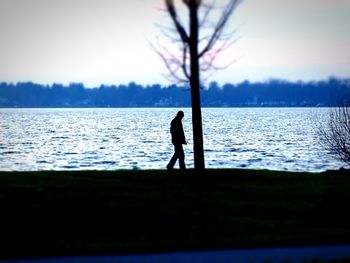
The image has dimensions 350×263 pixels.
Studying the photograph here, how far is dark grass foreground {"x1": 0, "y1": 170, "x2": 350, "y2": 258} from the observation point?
10.2 metres

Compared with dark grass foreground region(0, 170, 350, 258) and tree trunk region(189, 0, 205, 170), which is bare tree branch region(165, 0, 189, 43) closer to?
tree trunk region(189, 0, 205, 170)

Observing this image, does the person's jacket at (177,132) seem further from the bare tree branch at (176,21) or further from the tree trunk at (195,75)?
the bare tree branch at (176,21)

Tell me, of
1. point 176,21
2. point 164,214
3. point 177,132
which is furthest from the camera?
point 177,132

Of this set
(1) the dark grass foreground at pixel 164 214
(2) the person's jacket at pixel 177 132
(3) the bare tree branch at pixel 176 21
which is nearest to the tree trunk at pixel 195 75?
(3) the bare tree branch at pixel 176 21

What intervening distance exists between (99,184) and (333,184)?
6252 millimetres

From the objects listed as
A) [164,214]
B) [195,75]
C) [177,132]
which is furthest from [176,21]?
[177,132]

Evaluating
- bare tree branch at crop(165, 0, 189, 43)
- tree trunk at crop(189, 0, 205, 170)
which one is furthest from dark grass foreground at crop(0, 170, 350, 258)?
bare tree branch at crop(165, 0, 189, 43)

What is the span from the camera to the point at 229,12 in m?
14.8

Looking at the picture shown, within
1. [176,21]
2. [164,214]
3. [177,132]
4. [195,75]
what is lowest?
[164,214]

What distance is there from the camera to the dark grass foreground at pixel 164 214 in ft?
33.5

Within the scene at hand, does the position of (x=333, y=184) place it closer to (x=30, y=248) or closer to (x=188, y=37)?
(x=188, y=37)

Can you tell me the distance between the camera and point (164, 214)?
12055 mm

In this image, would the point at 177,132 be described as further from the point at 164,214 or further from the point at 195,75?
the point at 164,214

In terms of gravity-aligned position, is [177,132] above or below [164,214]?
above
